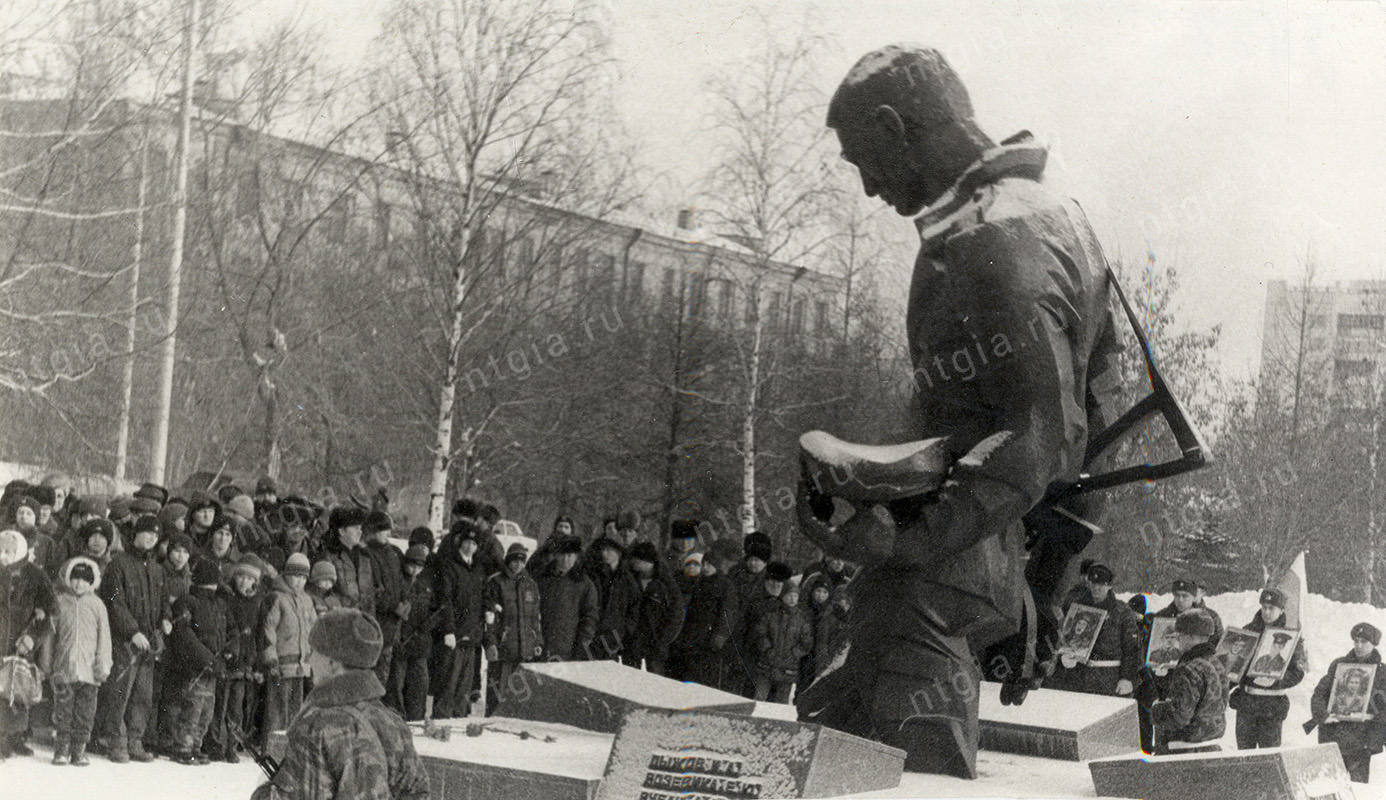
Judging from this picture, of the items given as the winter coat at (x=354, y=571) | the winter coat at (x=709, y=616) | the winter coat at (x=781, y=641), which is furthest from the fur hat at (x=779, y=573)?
the winter coat at (x=354, y=571)

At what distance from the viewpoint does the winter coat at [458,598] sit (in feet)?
36.4

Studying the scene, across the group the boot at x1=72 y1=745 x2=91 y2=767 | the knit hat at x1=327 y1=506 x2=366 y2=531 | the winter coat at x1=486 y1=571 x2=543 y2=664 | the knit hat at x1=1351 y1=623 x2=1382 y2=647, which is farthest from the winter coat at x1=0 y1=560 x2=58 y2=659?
the knit hat at x1=1351 y1=623 x2=1382 y2=647

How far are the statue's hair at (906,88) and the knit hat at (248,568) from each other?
5.18 metres

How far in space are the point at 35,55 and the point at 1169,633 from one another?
952 cm

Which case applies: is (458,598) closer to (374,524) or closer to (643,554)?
(374,524)

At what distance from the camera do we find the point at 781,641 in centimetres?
1245

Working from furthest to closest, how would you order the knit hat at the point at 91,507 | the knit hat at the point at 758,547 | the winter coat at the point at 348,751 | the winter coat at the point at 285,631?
the knit hat at the point at 758,547, the knit hat at the point at 91,507, the winter coat at the point at 285,631, the winter coat at the point at 348,751

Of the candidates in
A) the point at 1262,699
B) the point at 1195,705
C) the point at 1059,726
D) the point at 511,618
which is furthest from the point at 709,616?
the point at 1059,726

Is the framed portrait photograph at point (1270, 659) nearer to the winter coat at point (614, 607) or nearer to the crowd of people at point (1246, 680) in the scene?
the crowd of people at point (1246, 680)

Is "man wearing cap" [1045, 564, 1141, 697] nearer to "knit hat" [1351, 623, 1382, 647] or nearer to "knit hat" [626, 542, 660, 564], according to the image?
"knit hat" [1351, 623, 1382, 647]

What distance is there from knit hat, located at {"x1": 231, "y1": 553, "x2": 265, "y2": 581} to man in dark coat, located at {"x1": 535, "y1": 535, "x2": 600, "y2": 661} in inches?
109

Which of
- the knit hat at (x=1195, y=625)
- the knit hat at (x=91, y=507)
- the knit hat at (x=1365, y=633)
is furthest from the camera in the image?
the knit hat at (x=1365, y=633)

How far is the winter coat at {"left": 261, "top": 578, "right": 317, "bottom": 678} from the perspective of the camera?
31.4 feet

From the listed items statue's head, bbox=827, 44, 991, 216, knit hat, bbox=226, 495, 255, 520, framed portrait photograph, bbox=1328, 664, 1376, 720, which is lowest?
framed portrait photograph, bbox=1328, 664, 1376, 720
